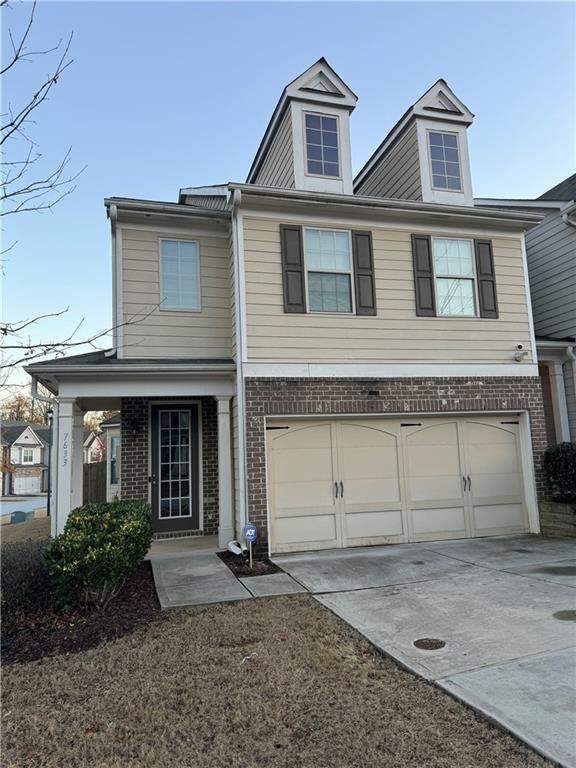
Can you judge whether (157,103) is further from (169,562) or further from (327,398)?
(169,562)

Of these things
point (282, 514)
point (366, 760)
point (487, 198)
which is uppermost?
point (487, 198)

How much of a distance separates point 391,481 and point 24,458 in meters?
42.6

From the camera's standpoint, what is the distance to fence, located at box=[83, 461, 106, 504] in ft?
52.3

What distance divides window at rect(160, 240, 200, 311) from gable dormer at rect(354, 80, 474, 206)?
14.2 feet

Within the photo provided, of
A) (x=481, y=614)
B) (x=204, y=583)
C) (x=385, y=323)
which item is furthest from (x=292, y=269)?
(x=481, y=614)

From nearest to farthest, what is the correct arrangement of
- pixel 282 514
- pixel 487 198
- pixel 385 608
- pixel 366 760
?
1. pixel 366 760
2. pixel 385 608
3. pixel 282 514
4. pixel 487 198

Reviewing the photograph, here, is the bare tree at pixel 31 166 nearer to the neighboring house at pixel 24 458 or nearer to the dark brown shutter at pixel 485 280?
the dark brown shutter at pixel 485 280

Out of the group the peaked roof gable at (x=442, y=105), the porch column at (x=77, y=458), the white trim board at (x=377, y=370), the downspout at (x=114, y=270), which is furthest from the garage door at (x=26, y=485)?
the peaked roof gable at (x=442, y=105)

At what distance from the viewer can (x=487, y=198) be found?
11562 millimetres

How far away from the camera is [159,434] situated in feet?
32.2

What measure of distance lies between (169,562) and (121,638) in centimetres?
306

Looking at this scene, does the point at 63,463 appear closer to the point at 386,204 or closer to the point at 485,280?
the point at 386,204

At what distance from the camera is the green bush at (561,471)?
8594mm

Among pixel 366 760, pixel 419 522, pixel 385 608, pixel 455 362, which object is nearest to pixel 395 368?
pixel 455 362
